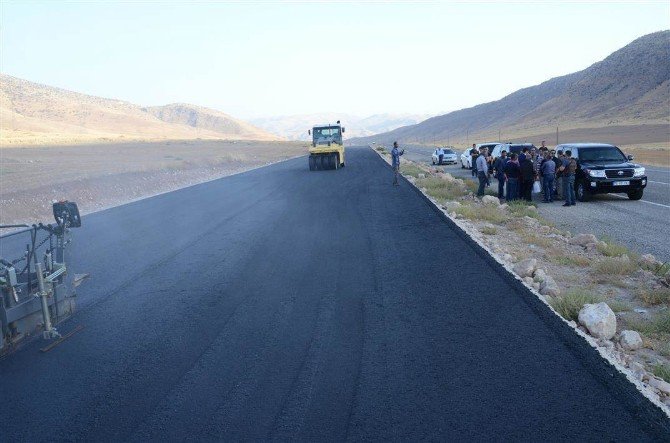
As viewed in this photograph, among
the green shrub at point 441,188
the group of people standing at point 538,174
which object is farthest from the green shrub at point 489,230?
the green shrub at point 441,188

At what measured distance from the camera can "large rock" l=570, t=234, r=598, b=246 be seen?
38.8ft

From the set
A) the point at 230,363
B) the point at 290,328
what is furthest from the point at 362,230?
the point at 230,363

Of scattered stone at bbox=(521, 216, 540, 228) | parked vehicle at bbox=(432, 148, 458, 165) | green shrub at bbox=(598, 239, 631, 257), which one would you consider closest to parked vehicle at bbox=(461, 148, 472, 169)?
parked vehicle at bbox=(432, 148, 458, 165)

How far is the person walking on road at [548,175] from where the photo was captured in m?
18.6

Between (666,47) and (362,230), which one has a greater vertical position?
(666,47)

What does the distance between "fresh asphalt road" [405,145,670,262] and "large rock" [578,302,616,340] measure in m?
4.62

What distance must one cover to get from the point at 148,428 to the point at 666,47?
13970cm

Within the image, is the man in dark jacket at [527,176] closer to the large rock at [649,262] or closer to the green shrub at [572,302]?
the large rock at [649,262]

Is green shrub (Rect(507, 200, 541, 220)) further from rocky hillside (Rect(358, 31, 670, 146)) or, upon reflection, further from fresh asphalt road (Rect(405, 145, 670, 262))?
rocky hillside (Rect(358, 31, 670, 146))

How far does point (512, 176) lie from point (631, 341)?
42.3 ft

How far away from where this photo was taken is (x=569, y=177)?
60.2 feet

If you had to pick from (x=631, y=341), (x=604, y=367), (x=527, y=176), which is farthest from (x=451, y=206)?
(x=604, y=367)

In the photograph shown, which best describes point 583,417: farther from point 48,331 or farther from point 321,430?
point 48,331

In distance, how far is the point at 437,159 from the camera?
45031 millimetres
